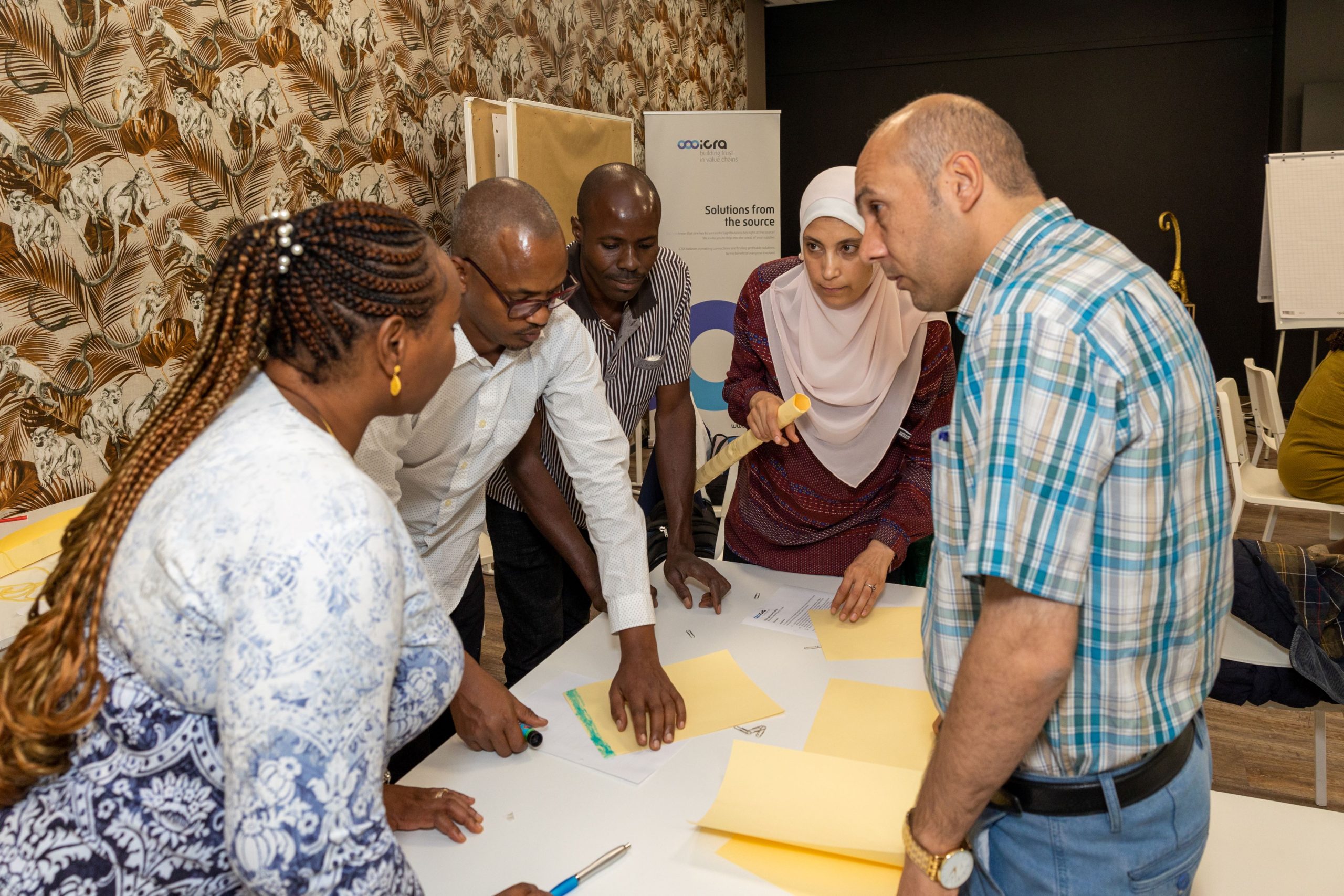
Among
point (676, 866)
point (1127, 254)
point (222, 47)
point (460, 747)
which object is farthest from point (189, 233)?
point (1127, 254)

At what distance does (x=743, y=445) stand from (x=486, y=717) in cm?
89

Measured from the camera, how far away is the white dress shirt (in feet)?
5.28

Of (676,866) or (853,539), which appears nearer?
(676,866)

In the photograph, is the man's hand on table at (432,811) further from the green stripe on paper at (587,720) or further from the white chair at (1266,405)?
the white chair at (1266,405)

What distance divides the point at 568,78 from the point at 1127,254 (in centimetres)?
426

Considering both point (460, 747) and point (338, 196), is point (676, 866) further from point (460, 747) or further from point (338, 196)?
point (338, 196)

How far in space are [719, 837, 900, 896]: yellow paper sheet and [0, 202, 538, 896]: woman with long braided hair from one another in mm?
442

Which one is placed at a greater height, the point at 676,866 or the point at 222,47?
the point at 222,47

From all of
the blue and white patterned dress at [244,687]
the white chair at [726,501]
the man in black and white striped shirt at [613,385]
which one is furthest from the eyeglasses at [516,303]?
the white chair at [726,501]

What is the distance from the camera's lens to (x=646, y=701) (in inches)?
53.2

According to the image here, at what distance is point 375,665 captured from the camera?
2.28ft

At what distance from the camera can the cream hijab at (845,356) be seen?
78.7 inches

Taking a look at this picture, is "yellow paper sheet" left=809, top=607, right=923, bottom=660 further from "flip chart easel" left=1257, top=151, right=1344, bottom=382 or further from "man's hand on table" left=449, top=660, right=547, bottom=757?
"flip chart easel" left=1257, top=151, right=1344, bottom=382

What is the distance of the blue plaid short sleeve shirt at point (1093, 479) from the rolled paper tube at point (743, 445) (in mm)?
849
